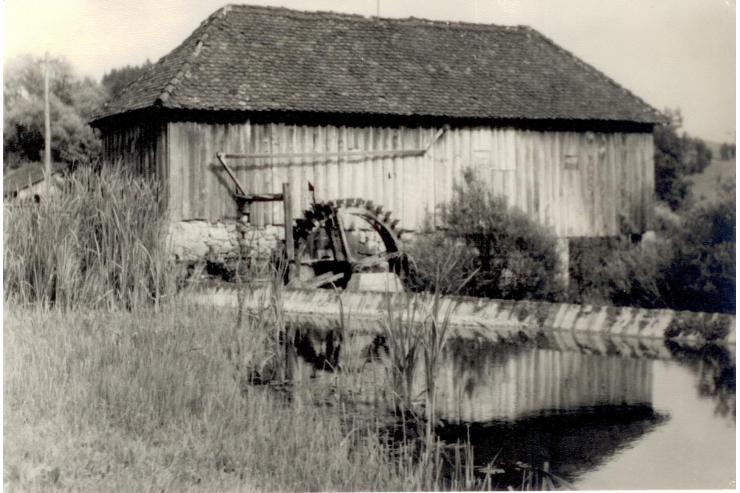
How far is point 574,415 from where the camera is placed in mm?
7180

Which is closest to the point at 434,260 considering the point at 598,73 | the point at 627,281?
the point at 627,281

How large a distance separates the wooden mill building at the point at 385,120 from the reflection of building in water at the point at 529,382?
8540 mm

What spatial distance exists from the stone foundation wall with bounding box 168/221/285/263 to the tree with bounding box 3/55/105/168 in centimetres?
862

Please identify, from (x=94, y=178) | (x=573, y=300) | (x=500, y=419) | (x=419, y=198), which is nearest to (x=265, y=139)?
(x=419, y=198)

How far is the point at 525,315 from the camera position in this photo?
11.2 meters

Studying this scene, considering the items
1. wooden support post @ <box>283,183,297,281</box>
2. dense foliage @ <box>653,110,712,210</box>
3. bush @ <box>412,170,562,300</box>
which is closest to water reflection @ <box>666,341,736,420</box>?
bush @ <box>412,170,562,300</box>

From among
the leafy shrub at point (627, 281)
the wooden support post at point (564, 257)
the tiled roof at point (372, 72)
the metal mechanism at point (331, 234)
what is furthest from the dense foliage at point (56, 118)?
the leafy shrub at point (627, 281)

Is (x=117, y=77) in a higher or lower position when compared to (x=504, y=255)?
higher

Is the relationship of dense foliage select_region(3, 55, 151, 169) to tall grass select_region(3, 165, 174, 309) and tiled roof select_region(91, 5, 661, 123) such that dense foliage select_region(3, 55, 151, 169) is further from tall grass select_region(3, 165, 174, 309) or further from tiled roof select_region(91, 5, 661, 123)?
tall grass select_region(3, 165, 174, 309)

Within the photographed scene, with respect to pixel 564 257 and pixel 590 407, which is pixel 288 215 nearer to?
pixel 564 257

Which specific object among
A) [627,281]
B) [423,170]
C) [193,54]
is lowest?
[627,281]

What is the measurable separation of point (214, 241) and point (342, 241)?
2.47 metres

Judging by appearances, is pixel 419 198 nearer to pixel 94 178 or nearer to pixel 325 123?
pixel 325 123

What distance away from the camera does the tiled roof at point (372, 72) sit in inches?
687
